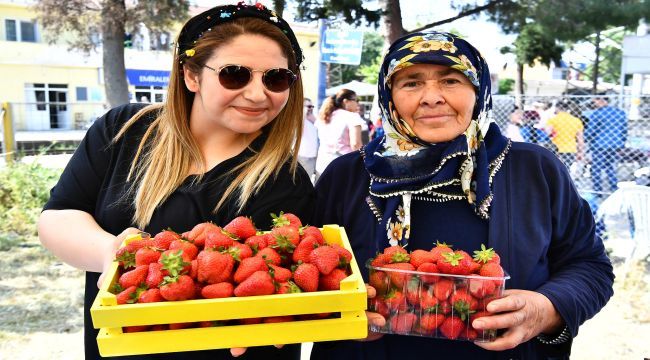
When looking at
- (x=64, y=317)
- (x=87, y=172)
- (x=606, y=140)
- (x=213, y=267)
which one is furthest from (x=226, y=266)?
(x=606, y=140)

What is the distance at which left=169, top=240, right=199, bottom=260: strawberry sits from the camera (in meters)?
1.45

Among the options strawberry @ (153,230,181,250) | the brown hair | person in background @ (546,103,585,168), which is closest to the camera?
strawberry @ (153,230,181,250)

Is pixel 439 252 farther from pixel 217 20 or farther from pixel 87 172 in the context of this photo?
pixel 87 172

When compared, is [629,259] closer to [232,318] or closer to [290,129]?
[290,129]

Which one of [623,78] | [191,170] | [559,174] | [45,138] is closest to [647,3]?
[623,78]

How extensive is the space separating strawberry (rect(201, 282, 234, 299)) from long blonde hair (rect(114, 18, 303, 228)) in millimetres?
467

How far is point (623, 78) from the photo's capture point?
1430 centimetres

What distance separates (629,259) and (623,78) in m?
9.82

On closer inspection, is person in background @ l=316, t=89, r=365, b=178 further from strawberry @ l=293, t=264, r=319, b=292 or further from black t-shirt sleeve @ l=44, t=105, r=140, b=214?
strawberry @ l=293, t=264, r=319, b=292

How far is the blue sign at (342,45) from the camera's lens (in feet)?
31.6

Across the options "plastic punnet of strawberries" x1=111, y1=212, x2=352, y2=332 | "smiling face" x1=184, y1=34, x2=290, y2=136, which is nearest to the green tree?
"smiling face" x1=184, y1=34, x2=290, y2=136

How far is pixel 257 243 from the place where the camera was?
154cm

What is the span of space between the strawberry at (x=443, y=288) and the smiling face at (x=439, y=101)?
56 cm

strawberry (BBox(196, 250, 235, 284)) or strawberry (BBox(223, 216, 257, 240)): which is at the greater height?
strawberry (BBox(223, 216, 257, 240))
